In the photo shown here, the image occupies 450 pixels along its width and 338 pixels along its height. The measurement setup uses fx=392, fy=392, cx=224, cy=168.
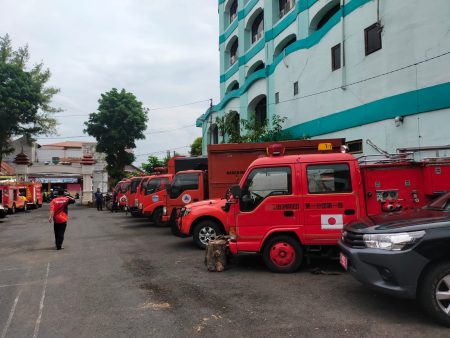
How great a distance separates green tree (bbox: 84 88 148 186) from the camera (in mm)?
37719

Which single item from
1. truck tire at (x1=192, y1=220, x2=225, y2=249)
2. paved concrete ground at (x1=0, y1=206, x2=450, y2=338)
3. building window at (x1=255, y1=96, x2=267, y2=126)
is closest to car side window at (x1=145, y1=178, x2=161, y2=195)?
truck tire at (x1=192, y1=220, x2=225, y2=249)

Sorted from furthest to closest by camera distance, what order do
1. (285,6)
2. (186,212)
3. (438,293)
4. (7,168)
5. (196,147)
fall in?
1. (196,147)
2. (7,168)
3. (285,6)
4. (186,212)
5. (438,293)

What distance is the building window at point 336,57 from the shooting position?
51.3 feet

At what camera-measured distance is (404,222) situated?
4637 mm

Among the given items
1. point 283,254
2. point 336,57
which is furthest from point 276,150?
point 336,57

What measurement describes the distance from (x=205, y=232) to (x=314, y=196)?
12.1ft

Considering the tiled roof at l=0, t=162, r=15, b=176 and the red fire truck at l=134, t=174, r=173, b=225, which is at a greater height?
the tiled roof at l=0, t=162, r=15, b=176

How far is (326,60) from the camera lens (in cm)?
1647

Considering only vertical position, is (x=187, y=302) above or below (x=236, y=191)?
below

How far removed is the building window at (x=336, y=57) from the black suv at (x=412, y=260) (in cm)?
1217

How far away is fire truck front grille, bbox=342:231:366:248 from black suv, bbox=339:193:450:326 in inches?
2.1

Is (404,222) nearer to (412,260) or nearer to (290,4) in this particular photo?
(412,260)

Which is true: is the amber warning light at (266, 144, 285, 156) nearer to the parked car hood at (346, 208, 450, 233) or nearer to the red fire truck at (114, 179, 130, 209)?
the parked car hood at (346, 208, 450, 233)

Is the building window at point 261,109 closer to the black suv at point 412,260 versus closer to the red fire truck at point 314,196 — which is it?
the red fire truck at point 314,196
